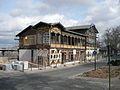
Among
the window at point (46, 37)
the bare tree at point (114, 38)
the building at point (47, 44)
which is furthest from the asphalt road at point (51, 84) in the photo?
the bare tree at point (114, 38)

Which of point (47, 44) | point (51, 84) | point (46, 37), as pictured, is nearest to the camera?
point (51, 84)

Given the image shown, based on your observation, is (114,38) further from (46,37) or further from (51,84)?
(51,84)

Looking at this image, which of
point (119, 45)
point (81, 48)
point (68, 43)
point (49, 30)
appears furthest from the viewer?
point (119, 45)

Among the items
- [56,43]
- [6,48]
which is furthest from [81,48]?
[6,48]

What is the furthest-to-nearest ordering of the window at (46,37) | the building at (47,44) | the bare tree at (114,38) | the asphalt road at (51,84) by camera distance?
1. the bare tree at (114,38)
2. the window at (46,37)
3. the building at (47,44)
4. the asphalt road at (51,84)

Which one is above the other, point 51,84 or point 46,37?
point 46,37

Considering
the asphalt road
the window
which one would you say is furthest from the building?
the asphalt road

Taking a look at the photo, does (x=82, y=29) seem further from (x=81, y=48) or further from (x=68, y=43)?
(x=68, y=43)

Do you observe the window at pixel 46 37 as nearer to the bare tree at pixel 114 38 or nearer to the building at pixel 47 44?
the building at pixel 47 44

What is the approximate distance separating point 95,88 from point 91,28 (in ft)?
181

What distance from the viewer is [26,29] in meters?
53.8

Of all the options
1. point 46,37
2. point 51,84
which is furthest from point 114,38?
point 51,84

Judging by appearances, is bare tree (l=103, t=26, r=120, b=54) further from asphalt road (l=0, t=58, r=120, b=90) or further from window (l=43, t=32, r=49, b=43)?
asphalt road (l=0, t=58, r=120, b=90)

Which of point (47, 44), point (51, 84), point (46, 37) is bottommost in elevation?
point (51, 84)
